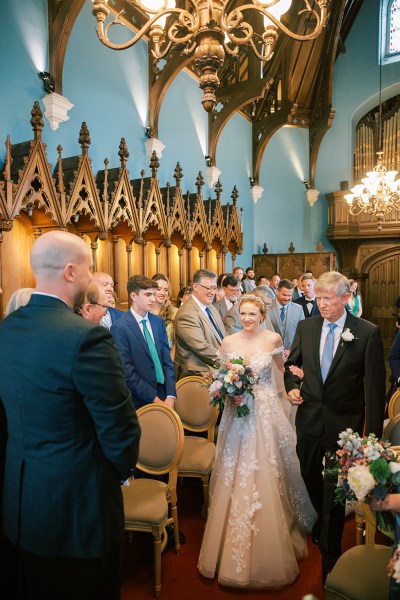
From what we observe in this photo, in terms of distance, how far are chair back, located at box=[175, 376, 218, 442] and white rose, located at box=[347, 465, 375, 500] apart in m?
1.88

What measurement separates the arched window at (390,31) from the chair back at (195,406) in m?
11.7

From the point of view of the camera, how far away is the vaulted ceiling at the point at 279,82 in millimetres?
6824

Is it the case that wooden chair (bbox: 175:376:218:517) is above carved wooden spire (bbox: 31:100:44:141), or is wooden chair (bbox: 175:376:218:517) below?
below

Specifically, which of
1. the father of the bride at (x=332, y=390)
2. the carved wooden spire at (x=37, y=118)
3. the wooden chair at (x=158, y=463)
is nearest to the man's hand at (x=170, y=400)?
the wooden chair at (x=158, y=463)

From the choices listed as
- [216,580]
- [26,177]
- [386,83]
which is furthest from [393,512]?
[386,83]

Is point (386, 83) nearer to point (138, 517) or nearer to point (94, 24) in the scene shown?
point (94, 24)

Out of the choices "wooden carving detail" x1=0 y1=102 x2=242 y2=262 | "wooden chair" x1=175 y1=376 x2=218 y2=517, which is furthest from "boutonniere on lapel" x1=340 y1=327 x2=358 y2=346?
"wooden carving detail" x1=0 y1=102 x2=242 y2=262

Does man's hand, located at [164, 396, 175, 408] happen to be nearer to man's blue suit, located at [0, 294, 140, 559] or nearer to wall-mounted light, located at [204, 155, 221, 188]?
man's blue suit, located at [0, 294, 140, 559]

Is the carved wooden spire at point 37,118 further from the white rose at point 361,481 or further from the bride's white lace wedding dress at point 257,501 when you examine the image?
the white rose at point 361,481

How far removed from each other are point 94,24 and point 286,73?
5.42m

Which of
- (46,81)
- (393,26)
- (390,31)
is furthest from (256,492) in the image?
→ (393,26)

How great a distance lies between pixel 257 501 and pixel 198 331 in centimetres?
167

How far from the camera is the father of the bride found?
236 centimetres

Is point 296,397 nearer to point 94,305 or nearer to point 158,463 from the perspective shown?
point 158,463
